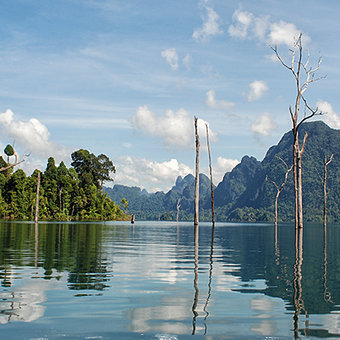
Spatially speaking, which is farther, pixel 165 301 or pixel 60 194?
pixel 60 194

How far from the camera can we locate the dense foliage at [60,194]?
10019 centimetres

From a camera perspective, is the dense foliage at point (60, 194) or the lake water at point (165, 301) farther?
the dense foliage at point (60, 194)

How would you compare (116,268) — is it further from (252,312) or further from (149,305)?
(252,312)

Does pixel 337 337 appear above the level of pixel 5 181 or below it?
below

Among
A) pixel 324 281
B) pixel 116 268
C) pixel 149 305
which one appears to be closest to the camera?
pixel 149 305

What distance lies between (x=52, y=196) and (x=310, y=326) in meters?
106

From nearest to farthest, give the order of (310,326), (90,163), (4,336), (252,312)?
(4,336) → (310,326) → (252,312) → (90,163)

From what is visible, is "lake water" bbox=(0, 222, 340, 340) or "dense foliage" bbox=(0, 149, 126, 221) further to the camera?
"dense foliage" bbox=(0, 149, 126, 221)

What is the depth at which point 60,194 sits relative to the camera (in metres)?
108

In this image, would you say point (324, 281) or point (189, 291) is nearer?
point (189, 291)

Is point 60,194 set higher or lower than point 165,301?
higher

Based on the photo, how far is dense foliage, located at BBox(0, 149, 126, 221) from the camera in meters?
100

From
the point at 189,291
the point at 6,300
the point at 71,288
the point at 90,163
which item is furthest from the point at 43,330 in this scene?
the point at 90,163

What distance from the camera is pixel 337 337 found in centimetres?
642
